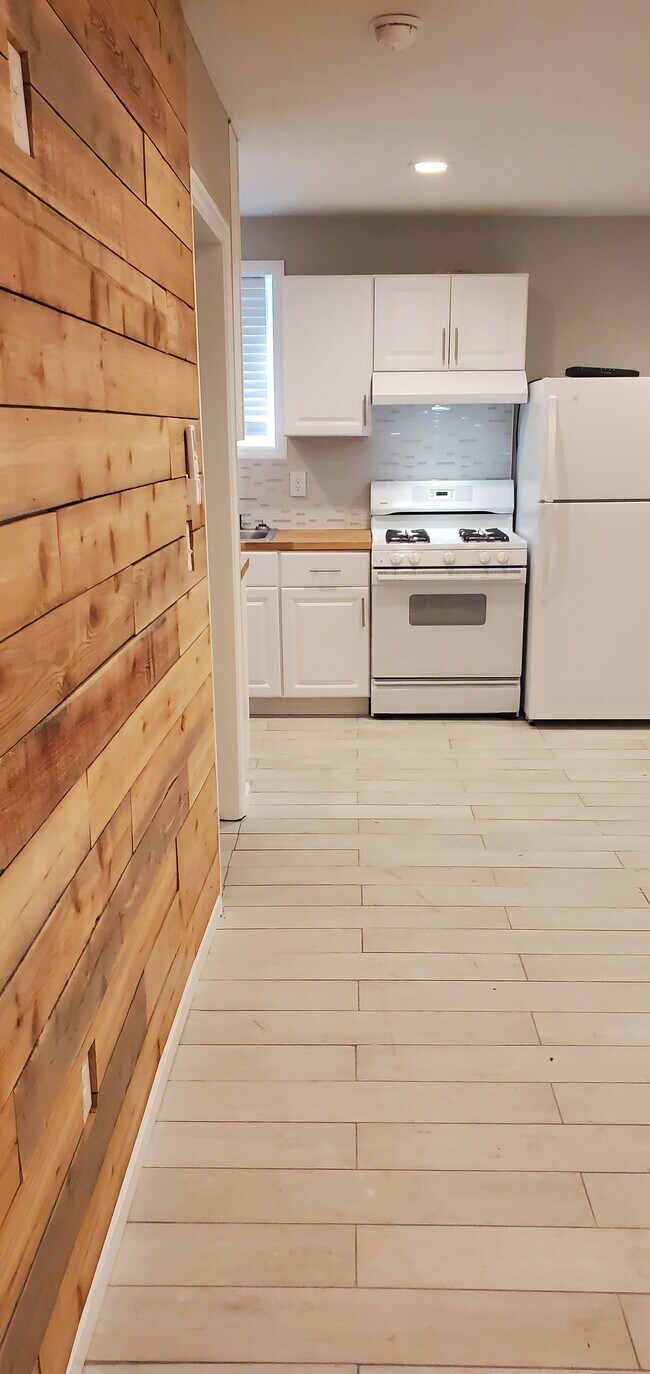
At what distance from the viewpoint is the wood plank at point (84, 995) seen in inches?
50.6

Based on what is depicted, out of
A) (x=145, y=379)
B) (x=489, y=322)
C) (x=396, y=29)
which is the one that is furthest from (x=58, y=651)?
(x=489, y=322)

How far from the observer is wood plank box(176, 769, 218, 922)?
2402 millimetres

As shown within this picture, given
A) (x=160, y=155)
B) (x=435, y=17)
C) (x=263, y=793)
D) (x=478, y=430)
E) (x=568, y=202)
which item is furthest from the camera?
(x=478, y=430)

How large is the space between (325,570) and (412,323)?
120 centimetres

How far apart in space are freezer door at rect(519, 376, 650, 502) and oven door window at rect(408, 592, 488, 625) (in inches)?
22.4

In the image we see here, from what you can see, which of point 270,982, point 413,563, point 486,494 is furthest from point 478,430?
point 270,982

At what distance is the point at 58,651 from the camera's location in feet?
4.58

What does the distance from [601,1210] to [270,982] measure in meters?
0.99

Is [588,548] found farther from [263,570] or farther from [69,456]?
[69,456]

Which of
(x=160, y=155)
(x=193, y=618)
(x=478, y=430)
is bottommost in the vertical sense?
(x=193, y=618)

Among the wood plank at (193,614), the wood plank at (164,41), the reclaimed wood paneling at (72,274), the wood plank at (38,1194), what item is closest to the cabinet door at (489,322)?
the wood plank at (164,41)

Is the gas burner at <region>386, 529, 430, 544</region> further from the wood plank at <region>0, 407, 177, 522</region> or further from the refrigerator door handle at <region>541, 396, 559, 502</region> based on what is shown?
the wood plank at <region>0, 407, 177, 522</region>

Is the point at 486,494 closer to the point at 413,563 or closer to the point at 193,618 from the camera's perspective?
the point at 413,563

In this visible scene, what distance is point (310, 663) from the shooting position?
4.84m
